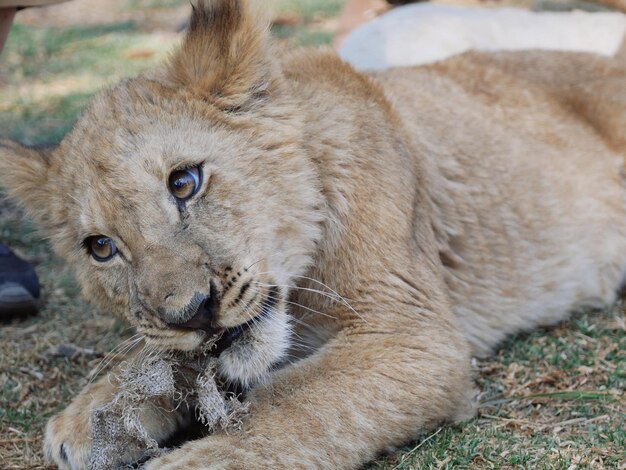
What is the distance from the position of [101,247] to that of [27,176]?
2.00 feet

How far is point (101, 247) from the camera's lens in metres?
3.18

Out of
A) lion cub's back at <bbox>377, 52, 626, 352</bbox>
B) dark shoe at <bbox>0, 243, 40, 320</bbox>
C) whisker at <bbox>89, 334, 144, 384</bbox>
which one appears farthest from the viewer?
dark shoe at <bbox>0, 243, 40, 320</bbox>

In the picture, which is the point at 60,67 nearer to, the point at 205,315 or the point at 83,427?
the point at 83,427

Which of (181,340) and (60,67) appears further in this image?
(60,67)

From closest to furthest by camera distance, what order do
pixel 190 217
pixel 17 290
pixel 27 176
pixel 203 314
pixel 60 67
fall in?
pixel 203 314, pixel 190 217, pixel 27 176, pixel 17 290, pixel 60 67

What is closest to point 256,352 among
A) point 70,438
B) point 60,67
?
point 70,438

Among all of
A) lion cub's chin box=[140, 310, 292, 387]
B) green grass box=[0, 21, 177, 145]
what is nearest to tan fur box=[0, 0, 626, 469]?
lion cub's chin box=[140, 310, 292, 387]

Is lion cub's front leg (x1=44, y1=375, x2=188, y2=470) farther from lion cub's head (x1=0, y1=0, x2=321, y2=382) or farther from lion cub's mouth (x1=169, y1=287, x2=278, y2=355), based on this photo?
lion cub's mouth (x1=169, y1=287, x2=278, y2=355)

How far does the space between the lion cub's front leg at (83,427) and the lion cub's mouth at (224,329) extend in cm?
46

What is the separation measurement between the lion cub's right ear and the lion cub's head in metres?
0.09

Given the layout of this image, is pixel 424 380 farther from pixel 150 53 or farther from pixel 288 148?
pixel 150 53

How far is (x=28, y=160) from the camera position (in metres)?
3.56

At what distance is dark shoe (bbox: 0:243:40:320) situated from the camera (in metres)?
4.53

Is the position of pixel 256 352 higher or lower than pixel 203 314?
lower
